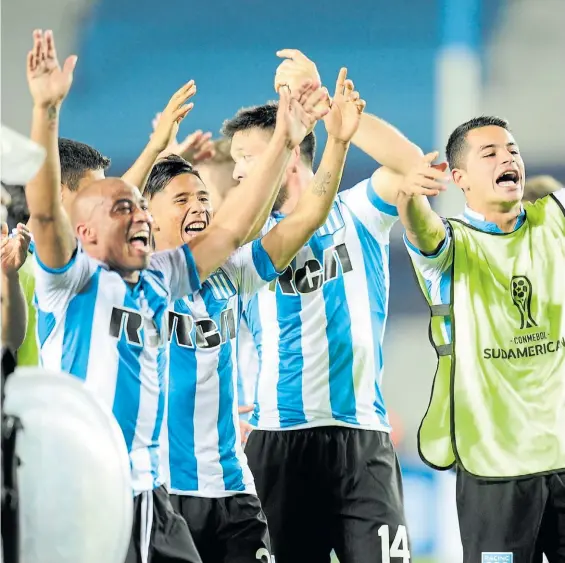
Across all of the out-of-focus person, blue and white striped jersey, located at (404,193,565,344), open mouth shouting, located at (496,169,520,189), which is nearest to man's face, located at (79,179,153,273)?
blue and white striped jersey, located at (404,193,565,344)

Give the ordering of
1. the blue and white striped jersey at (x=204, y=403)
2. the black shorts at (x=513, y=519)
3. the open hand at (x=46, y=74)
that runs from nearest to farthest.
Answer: the open hand at (x=46, y=74)
the blue and white striped jersey at (x=204, y=403)
the black shorts at (x=513, y=519)

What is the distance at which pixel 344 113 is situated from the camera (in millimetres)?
3037

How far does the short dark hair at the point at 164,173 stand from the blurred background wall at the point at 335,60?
22cm

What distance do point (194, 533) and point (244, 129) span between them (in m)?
1.17

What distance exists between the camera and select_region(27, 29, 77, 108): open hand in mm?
2652

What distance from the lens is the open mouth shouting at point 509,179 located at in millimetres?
3264

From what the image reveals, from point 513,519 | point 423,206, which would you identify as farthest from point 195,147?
point 513,519

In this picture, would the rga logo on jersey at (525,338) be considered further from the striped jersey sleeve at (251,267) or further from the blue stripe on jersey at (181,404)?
the blue stripe on jersey at (181,404)

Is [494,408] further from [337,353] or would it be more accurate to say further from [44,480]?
[44,480]

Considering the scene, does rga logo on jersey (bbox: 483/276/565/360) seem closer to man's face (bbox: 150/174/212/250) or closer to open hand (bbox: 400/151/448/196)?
open hand (bbox: 400/151/448/196)

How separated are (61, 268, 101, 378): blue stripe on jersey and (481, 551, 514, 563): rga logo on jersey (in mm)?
1169

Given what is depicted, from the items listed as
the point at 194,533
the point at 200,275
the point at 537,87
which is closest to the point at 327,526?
the point at 194,533

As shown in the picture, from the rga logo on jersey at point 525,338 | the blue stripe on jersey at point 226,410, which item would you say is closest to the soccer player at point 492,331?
the rga logo on jersey at point 525,338

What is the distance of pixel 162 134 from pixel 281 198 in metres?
0.39
